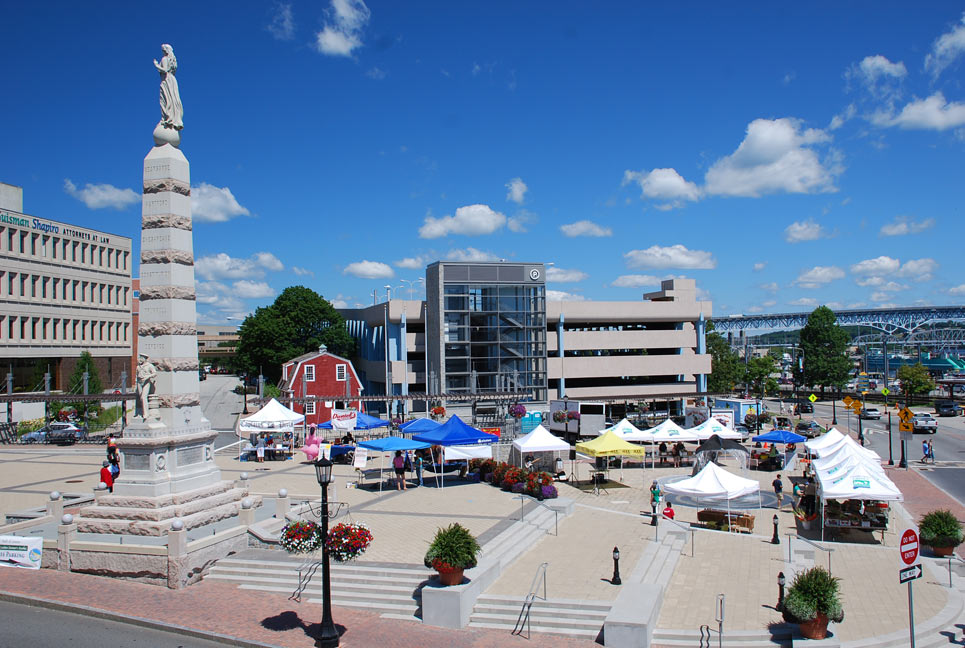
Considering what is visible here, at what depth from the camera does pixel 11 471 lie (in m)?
33.9

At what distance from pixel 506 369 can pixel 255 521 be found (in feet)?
141

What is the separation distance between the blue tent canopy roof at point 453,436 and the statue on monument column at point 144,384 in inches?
462

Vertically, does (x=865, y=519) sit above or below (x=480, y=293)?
below

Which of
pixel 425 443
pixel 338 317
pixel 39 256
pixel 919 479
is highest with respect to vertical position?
pixel 39 256

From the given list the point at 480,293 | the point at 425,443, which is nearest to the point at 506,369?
the point at 480,293

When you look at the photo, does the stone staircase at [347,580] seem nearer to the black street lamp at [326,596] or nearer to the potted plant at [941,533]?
the black street lamp at [326,596]

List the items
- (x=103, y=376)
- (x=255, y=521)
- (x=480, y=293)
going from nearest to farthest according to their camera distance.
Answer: (x=255, y=521) → (x=480, y=293) → (x=103, y=376)

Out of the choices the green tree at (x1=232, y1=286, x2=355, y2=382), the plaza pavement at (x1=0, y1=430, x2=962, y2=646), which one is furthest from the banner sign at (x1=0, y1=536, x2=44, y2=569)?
the green tree at (x1=232, y1=286, x2=355, y2=382)

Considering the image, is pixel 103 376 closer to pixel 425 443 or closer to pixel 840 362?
pixel 425 443

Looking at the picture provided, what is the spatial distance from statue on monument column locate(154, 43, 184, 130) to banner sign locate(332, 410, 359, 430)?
1869 cm

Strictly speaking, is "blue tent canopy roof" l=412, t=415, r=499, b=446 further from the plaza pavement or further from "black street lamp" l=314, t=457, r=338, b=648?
"black street lamp" l=314, t=457, r=338, b=648

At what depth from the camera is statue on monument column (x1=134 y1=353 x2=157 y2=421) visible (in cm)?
2016

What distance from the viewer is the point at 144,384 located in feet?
66.6

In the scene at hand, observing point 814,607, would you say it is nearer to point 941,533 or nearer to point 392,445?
point 941,533
